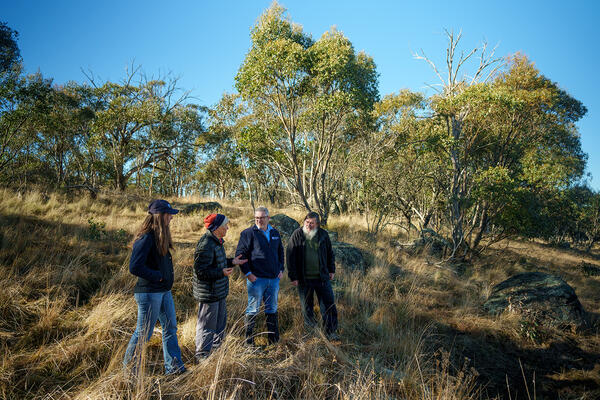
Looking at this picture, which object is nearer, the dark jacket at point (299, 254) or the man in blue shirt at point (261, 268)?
the man in blue shirt at point (261, 268)

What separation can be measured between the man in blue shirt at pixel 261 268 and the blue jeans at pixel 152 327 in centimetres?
101

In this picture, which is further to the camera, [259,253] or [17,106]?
[17,106]

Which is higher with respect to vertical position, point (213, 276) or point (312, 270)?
point (213, 276)

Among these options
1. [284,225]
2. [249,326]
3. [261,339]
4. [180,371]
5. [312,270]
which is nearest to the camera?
[180,371]

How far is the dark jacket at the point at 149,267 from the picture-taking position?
275 cm

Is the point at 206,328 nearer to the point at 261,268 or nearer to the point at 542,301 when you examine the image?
the point at 261,268

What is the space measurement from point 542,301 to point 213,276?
289 inches

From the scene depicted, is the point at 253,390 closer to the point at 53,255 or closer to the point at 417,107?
the point at 53,255

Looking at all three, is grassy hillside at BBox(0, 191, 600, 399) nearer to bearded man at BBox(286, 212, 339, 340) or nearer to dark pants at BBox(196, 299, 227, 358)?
dark pants at BBox(196, 299, 227, 358)

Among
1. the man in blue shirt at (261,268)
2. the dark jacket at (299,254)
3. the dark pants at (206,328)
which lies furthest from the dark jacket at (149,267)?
the dark jacket at (299,254)

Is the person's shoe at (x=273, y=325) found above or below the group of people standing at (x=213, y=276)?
below

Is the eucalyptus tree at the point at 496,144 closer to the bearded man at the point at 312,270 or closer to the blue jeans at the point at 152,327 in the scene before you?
the bearded man at the point at 312,270

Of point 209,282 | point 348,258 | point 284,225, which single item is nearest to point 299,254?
point 209,282

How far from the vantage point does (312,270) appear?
4562mm
